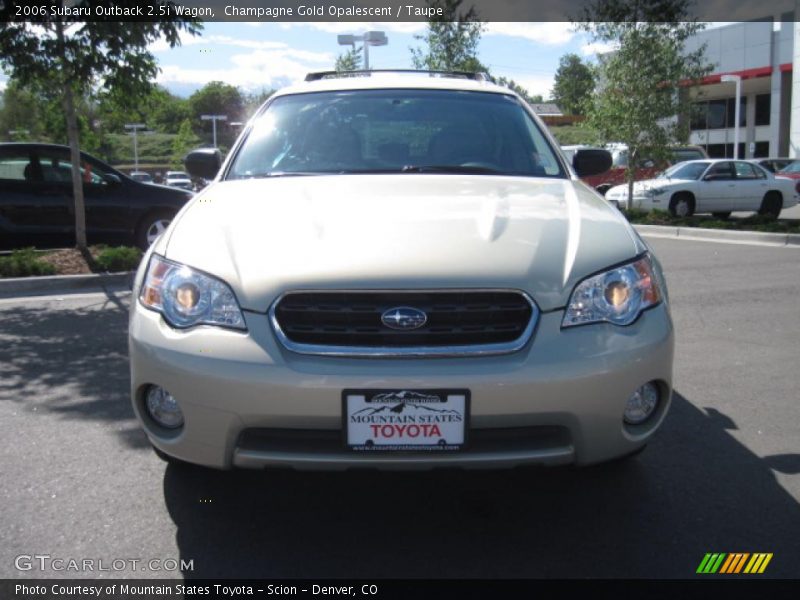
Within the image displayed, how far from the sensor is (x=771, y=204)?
18844 millimetres

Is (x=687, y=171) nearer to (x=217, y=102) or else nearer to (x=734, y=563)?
(x=734, y=563)

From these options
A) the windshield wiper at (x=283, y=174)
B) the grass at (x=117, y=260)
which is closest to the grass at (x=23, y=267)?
the grass at (x=117, y=260)

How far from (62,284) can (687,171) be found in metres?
14.7

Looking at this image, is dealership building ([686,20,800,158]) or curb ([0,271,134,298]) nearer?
curb ([0,271,134,298])

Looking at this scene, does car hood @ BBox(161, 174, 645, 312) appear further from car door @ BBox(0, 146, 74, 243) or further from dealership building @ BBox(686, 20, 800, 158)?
dealership building @ BBox(686, 20, 800, 158)

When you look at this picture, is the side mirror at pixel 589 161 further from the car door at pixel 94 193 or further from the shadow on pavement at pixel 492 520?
the car door at pixel 94 193

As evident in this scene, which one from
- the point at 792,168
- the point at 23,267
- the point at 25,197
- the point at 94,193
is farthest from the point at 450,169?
the point at 792,168

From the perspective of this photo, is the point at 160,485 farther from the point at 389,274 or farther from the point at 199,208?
the point at 389,274

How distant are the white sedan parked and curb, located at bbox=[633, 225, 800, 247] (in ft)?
9.19

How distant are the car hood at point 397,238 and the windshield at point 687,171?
16375mm

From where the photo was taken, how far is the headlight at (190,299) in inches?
105


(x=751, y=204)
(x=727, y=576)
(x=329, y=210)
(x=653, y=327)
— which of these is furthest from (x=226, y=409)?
(x=751, y=204)

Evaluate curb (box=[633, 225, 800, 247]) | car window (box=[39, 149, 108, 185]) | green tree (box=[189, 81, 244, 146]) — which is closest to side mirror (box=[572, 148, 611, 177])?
car window (box=[39, 149, 108, 185])

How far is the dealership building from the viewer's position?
39531 millimetres
